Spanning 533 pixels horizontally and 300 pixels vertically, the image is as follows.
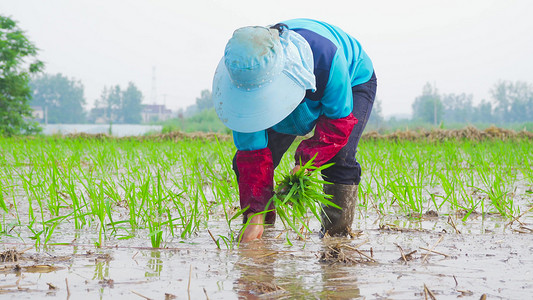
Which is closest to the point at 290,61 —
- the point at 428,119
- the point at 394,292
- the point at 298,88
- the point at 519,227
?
the point at 298,88

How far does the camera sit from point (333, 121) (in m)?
1.95

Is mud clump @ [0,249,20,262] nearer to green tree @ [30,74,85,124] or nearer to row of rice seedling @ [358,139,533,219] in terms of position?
row of rice seedling @ [358,139,533,219]

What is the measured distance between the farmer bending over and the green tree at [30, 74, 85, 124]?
218ft

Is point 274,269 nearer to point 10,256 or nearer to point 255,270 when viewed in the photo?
point 255,270

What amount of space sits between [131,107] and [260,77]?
67.6 metres

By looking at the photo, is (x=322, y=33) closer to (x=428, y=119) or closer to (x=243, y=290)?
(x=243, y=290)

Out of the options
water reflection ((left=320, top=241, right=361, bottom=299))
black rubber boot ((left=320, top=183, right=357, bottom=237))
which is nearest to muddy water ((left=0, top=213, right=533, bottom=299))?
water reflection ((left=320, top=241, right=361, bottom=299))

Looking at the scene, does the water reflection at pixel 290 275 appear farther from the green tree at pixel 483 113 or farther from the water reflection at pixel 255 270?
the green tree at pixel 483 113

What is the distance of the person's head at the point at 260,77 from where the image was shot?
5.12ft

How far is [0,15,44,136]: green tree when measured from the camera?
2308 cm

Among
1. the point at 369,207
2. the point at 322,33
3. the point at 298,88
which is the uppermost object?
the point at 322,33

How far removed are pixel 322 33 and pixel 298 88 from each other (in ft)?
1.30

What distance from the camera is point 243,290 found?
1312 mm

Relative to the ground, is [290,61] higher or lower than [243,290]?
higher
